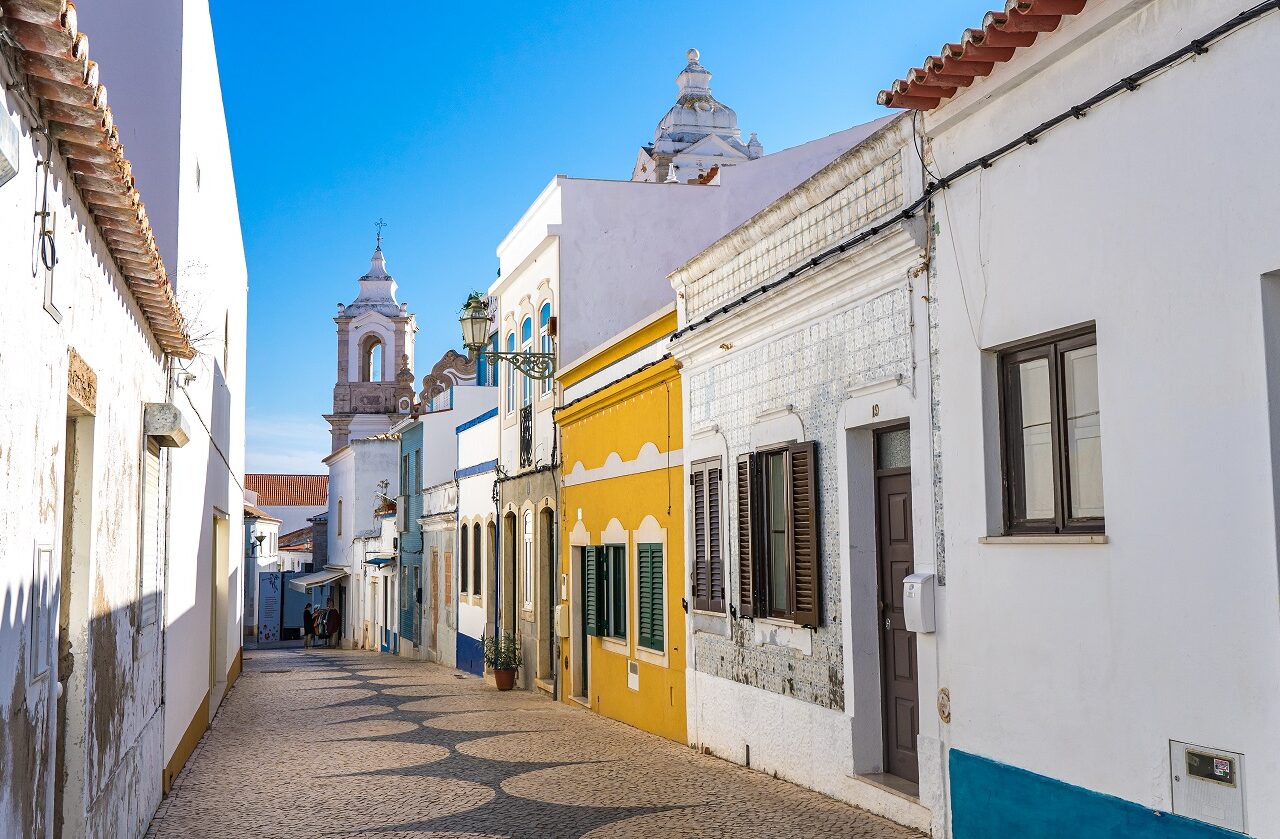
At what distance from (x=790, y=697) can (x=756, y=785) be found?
2.50 feet

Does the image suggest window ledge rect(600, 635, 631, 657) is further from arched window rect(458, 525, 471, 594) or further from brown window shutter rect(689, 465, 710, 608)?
arched window rect(458, 525, 471, 594)

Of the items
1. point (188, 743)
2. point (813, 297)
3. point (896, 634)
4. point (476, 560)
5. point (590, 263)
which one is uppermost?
point (590, 263)

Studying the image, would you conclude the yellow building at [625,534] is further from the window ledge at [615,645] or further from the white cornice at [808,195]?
the white cornice at [808,195]

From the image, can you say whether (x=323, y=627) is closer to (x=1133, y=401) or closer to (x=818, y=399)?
(x=818, y=399)

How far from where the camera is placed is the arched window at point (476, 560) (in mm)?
23703

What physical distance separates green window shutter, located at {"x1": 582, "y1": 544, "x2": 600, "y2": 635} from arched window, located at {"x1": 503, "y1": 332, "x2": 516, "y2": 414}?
16.1 ft

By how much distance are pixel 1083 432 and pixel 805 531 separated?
11.3ft

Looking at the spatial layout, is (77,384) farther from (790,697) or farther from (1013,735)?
(790,697)

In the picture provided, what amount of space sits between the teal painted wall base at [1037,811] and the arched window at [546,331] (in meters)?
11.9

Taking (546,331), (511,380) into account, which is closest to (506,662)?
(511,380)

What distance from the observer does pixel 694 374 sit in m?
12.2

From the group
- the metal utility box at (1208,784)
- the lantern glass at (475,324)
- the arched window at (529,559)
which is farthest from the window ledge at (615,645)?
the metal utility box at (1208,784)

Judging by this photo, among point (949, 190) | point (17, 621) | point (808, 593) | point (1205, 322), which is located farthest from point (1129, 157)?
point (17, 621)

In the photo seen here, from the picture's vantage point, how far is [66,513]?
636cm
